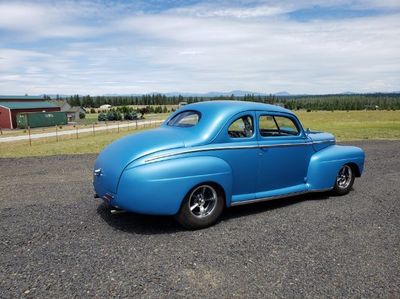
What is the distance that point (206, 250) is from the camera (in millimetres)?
Answer: 4461

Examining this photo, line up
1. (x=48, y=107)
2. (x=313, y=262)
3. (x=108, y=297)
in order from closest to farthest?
1. (x=108, y=297)
2. (x=313, y=262)
3. (x=48, y=107)

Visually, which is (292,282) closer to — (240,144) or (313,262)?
(313,262)

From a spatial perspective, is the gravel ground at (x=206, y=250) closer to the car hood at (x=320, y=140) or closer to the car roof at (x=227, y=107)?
the car hood at (x=320, y=140)

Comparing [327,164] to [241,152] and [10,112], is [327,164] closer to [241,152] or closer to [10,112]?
[241,152]

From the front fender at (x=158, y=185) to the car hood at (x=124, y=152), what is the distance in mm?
163

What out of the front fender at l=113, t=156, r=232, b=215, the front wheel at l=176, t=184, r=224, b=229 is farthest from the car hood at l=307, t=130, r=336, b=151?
the front fender at l=113, t=156, r=232, b=215

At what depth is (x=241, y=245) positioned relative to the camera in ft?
15.1

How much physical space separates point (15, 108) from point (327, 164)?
216 ft

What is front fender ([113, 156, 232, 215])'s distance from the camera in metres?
4.66

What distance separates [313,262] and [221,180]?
168 centimetres

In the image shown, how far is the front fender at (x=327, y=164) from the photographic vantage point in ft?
21.3

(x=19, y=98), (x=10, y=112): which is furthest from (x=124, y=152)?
(x=19, y=98)

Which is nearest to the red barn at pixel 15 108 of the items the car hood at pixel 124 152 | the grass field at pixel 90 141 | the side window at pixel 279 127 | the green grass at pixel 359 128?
A: the grass field at pixel 90 141

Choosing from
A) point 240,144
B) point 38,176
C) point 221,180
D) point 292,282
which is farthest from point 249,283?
point 38,176
